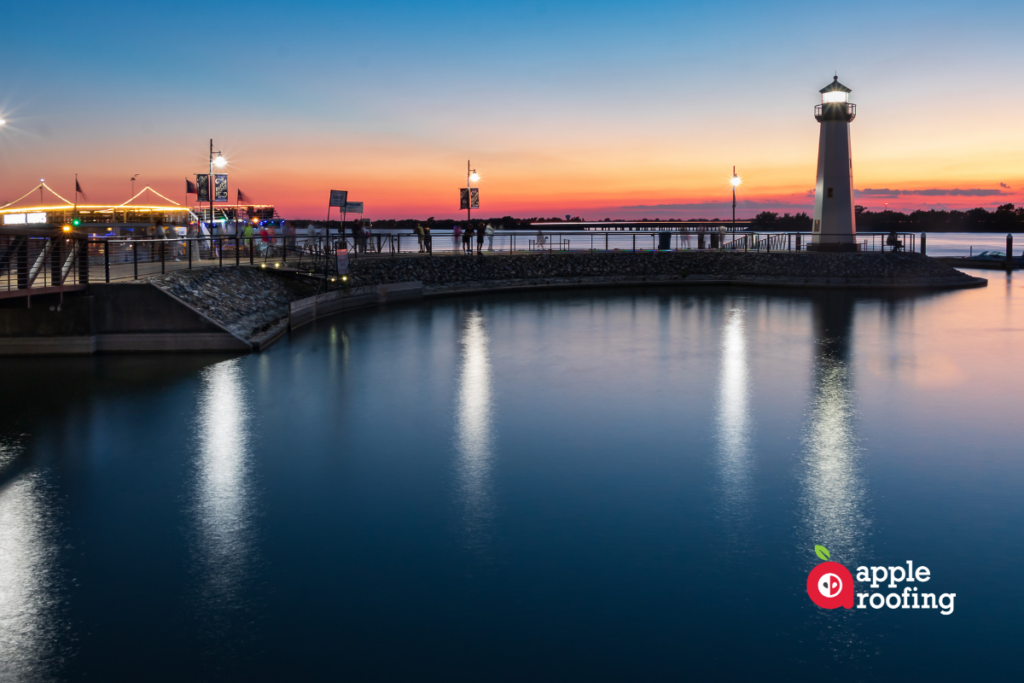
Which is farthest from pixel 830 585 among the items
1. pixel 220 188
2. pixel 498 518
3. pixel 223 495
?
pixel 220 188

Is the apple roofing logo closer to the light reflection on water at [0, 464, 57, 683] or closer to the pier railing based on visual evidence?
the light reflection on water at [0, 464, 57, 683]

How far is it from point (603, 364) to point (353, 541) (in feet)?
37.6

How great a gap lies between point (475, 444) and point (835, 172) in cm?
4036

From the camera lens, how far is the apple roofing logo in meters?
6.85

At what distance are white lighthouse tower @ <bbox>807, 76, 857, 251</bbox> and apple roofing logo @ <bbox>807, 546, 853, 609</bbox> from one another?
135ft

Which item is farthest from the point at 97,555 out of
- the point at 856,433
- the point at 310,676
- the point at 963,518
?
the point at 856,433

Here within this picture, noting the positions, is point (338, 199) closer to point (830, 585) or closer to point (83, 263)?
point (83, 263)

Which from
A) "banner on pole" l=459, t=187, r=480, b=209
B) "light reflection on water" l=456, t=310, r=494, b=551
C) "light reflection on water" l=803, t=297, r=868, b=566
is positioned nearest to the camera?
"light reflection on water" l=803, t=297, r=868, b=566

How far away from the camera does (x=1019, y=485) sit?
9.84 metres

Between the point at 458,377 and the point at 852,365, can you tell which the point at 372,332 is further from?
the point at 852,365

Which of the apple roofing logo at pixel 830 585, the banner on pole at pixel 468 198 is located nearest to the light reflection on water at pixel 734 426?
the apple roofing logo at pixel 830 585

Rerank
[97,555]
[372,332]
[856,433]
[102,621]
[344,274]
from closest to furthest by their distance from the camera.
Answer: [102,621] < [97,555] < [856,433] < [372,332] < [344,274]

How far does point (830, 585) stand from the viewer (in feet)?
23.3

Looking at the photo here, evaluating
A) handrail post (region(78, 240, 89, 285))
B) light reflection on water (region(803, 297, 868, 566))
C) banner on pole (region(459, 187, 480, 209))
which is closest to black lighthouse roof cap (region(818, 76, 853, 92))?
banner on pole (region(459, 187, 480, 209))
